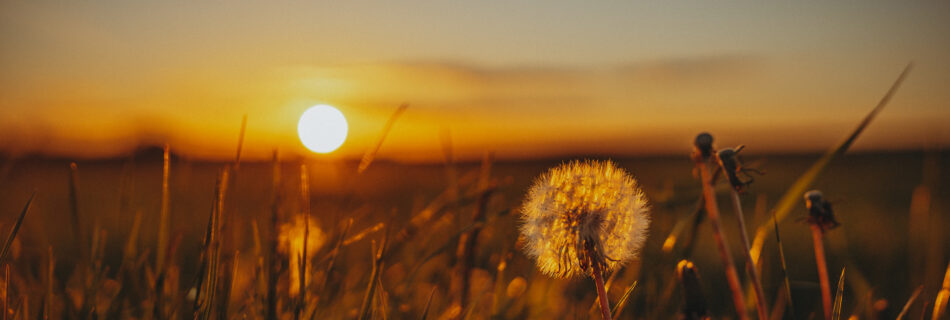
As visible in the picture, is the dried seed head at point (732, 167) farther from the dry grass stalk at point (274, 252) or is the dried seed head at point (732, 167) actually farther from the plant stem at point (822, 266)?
the dry grass stalk at point (274, 252)

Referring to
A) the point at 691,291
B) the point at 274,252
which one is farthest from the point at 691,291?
the point at 274,252

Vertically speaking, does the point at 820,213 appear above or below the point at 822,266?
above

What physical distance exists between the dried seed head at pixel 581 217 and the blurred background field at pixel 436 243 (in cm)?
10

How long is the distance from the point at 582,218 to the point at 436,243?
323cm

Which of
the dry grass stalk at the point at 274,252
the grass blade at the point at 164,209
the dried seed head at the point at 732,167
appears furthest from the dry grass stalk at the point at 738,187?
the grass blade at the point at 164,209

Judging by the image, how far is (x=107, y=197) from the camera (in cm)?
1051

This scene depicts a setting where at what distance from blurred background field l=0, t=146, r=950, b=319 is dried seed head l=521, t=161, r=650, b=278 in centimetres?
10

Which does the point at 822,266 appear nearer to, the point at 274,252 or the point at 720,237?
the point at 720,237

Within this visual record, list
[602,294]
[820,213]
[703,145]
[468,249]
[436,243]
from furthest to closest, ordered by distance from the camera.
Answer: [436,243], [468,249], [820,213], [602,294], [703,145]

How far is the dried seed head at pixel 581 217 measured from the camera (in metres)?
1.51

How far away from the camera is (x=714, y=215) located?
94cm

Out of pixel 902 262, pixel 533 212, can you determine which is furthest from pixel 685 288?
pixel 902 262

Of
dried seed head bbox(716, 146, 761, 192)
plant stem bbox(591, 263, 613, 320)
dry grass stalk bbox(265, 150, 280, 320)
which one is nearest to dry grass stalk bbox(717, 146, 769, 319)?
dried seed head bbox(716, 146, 761, 192)

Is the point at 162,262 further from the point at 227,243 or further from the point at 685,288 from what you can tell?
the point at 685,288
